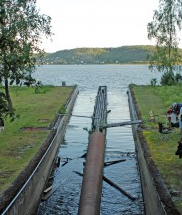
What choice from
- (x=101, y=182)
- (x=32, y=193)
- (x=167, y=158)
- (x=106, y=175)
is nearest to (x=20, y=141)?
(x=106, y=175)

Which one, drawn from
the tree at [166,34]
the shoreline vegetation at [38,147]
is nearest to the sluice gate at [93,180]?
the shoreline vegetation at [38,147]

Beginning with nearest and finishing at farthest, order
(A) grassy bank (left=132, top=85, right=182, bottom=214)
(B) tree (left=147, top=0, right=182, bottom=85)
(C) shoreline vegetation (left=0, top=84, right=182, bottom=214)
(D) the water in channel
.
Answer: (A) grassy bank (left=132, top=85, right=182, bottom=214) → (C) shoreline vegetation (left=0, top=84, right=182, bottom=214) → (D) the water in channel → (B) tree (left=147, top=0, right=182, bottom=85)

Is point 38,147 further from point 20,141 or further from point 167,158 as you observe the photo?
point 167,158

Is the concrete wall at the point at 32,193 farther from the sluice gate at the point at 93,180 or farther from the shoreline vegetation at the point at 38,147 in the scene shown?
the sluice gate at the point at 93,180

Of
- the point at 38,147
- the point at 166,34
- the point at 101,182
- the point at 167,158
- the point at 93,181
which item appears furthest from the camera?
the point at 166,34

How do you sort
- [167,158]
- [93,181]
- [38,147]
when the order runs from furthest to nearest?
[38,147] < [167,158] < [93,181]

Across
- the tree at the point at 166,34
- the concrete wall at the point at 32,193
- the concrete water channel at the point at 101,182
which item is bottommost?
the concrete water channel at the point at 101,182

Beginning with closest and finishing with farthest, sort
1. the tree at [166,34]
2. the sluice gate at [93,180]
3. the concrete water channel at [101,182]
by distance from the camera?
the sluice gate at [93,180], the concrete water channel at [101,182], the tree at [166,34]

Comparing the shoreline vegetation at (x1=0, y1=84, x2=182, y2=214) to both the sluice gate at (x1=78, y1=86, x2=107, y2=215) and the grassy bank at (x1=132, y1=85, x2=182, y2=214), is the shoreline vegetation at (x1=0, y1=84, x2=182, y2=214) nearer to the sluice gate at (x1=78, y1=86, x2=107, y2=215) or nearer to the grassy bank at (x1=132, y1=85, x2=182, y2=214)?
the grassy bank at (x1=132, y1=85, x2=182, y2=214)

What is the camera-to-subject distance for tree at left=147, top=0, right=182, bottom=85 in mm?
49000

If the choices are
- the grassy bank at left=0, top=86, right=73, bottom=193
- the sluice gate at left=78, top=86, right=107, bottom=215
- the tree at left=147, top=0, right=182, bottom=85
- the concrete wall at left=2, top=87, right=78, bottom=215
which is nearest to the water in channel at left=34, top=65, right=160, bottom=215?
the concrete wall at left=2, top=87, right=78, bottom=215

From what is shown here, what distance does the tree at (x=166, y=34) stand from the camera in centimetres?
4900

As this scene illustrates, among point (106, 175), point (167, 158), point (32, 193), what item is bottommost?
point (106, 175)

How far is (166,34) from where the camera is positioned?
166ft
